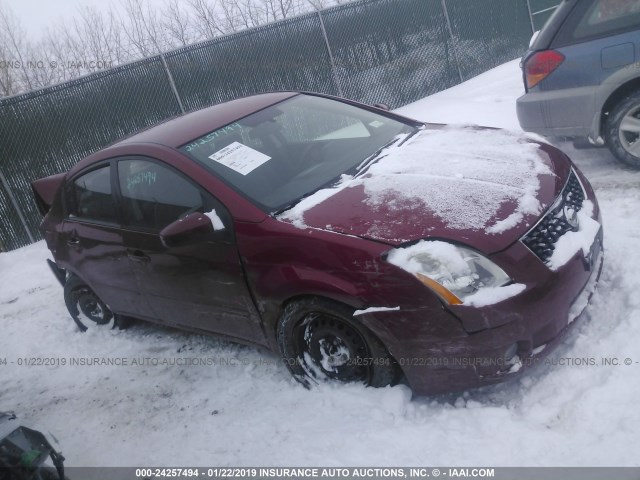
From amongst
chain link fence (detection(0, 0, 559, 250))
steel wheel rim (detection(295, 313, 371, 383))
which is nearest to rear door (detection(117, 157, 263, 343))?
steel wheel rim (detection(295, 313, 371, 383))

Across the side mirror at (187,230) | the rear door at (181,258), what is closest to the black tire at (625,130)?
the rear door at (181,258)

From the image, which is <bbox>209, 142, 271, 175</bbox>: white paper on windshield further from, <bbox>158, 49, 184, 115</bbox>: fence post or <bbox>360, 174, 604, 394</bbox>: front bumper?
<bbox>158, 49, 184, 115</bbox>: fence post

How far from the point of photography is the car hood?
2.70m

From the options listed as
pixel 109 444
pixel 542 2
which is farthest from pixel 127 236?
pixel 542 2

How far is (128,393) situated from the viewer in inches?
152

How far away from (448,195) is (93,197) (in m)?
2.70

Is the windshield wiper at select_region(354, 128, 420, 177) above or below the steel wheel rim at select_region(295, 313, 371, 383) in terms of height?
above

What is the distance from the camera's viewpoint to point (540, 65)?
495 centimetres

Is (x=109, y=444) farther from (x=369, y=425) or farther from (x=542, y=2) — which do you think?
(x=542, y=2)

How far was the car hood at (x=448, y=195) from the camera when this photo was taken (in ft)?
8.86

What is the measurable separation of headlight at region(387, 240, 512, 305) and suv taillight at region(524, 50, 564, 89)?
305cm

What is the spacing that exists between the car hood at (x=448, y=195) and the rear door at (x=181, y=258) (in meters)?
0.51

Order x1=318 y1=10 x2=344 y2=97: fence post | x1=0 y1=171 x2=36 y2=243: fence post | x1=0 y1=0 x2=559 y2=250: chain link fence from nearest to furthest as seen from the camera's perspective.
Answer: x1=0 y1=171 x2=36 y2=243: fence post → x1=0 y1=0 x2=559 y2=250: chain link fence → x1=318 y1=10 x2=344 y2=97: fence post

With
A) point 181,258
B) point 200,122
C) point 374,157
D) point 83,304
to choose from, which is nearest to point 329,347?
point 181,258
